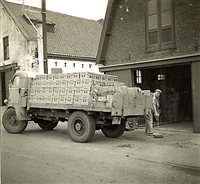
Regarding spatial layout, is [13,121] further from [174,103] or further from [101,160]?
[174,103]

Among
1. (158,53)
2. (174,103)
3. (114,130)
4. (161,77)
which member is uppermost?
(158,53)

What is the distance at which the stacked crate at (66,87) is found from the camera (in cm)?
741

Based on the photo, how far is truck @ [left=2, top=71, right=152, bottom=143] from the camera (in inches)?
287

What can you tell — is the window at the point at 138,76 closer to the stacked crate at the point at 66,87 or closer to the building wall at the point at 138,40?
the building wall at the point at 138,40

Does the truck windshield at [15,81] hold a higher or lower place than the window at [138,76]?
lower

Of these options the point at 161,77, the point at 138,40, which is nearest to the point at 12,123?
the point at 138,40

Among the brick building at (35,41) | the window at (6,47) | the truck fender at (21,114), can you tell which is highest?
the brick building at (35,41)

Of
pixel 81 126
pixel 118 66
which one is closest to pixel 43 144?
pixel 81 126

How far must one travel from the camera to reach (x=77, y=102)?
296 inches

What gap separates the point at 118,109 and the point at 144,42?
395 centimetres

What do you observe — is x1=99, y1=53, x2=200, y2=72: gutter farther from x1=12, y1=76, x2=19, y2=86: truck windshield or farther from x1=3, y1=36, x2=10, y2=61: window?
x1=3, y1=36, x2=10, y2=61: window

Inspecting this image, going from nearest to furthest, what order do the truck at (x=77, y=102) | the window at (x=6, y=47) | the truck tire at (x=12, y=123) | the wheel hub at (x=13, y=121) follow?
the window at (x=6, y=47) → the truck at (x=77, y=102) → the truck tire at (x=12, y=123) → the wheel hub at (x=13, y=121)

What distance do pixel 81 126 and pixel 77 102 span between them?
0.71 metres

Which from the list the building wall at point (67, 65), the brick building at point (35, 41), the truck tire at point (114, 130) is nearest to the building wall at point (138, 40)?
the brick building at point (35, 41)
